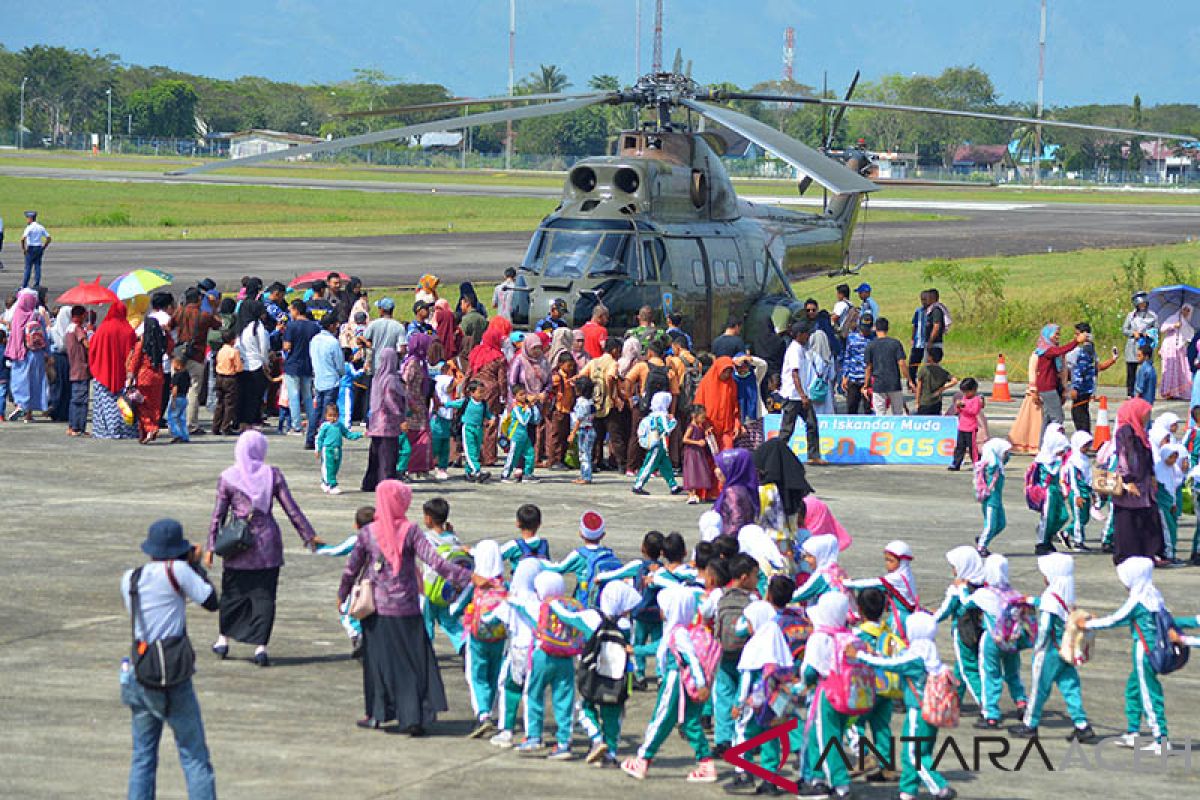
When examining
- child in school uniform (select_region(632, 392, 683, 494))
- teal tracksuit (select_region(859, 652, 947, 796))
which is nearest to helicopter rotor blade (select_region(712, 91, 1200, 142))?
child in school uniform (select_region(632, 392, 683, 494))

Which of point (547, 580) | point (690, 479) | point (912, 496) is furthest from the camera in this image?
point (912, 496)

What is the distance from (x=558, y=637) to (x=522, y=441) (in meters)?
9.12

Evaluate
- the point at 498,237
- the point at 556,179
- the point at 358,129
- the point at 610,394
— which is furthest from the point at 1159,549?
the point at 358,129

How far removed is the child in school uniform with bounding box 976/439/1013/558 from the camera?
Answer: 15.0m

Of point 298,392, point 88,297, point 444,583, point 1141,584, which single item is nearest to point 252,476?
point 444,583

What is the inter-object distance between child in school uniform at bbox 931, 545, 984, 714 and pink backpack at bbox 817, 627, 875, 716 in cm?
133

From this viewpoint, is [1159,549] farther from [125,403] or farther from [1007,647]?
[125,403]

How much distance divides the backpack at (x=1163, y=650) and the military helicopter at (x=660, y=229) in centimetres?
1036

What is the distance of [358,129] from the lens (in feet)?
Answer: 518

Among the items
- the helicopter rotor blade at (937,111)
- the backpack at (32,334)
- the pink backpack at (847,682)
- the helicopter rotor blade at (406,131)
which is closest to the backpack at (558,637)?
the pink backpack at (847,682)

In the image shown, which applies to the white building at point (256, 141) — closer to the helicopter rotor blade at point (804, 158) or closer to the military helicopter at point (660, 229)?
the military helicopter at point (660, 229)

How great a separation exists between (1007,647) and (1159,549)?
16.4ft

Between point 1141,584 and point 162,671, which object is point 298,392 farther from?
point 1141,584

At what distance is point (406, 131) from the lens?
18.5 metres
